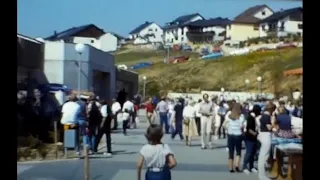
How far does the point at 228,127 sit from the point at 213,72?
626 inches

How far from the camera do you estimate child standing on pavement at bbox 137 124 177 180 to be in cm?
563

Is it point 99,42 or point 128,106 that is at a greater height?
point 99,42

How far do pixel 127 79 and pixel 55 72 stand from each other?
555cm

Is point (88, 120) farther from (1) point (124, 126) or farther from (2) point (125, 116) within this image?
(2) point (125, 116)

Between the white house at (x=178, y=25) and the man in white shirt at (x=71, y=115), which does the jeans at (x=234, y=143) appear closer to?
the white house at (x=178, y=25)

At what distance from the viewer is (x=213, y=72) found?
26391mm

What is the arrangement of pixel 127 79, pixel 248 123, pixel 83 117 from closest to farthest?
1. pixel 248 123
2. pixel 83 117
3. pixel 127 79

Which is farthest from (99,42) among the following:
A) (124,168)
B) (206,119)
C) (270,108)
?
(270,108)

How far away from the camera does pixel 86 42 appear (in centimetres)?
1353

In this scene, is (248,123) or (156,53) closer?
(248,123)

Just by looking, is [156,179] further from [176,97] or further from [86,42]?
[176,97]

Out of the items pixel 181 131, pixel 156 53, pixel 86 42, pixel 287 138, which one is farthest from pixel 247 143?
pixel 156 53

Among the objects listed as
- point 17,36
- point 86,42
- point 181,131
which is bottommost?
point 181,131

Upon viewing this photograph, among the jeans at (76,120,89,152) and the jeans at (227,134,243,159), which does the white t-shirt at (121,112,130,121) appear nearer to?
the jeans at (76,120,89,152)
